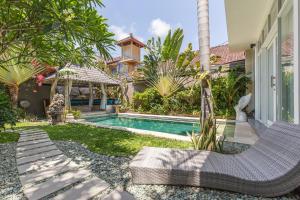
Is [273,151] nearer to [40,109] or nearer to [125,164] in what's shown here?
[125,164]

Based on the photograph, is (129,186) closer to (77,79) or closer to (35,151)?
(35,151)

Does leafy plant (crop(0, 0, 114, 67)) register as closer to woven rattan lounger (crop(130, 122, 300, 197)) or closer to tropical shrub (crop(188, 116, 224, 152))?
woven rattan lounger (crop(130, 122, 300, 197))

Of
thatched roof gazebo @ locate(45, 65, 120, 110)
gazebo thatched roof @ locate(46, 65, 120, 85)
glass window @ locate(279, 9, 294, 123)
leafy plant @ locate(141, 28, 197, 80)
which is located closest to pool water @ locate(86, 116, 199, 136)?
thatched roof gazebo @ locate(45, 65, 120, 110)

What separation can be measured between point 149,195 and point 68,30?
3820 mm

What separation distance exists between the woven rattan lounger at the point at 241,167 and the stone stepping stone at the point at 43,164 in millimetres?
1913

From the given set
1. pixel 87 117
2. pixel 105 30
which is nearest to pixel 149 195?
pixel 105 30

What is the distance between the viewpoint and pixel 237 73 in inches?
504

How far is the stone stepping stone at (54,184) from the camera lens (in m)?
2.88

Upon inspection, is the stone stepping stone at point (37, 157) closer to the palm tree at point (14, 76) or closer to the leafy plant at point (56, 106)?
the leafy plant at point (56, 106)

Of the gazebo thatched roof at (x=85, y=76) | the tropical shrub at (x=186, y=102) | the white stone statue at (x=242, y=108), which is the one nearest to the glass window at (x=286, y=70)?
the white stone statue at (x=242, y=108)

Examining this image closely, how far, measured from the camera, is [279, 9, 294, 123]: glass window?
4598 millimetres

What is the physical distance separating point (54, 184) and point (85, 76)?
14207 mm

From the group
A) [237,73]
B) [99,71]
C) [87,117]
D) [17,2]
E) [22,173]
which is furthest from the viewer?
[99,71]

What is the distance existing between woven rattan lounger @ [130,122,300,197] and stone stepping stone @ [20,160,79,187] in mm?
1481
